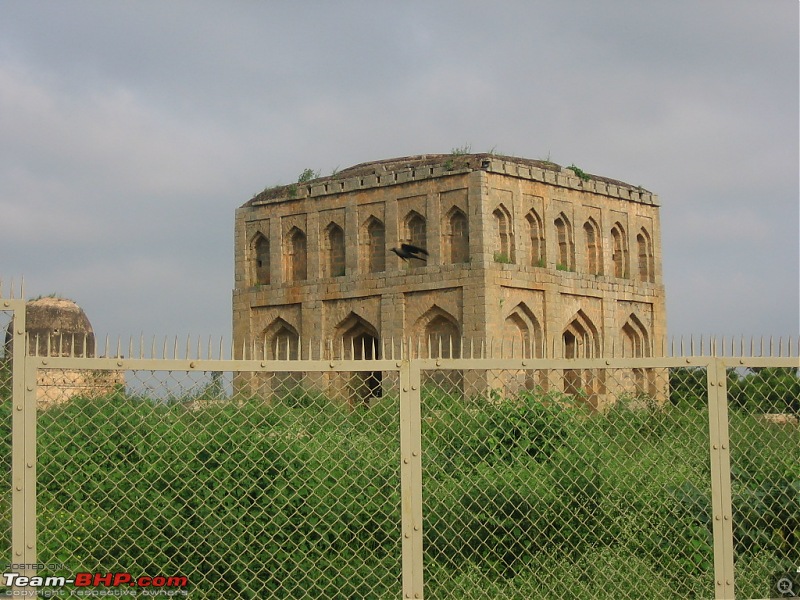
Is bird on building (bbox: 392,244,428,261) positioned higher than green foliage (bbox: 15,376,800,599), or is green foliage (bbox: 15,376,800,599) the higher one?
bird on building (bbox: 392,244,428,261)

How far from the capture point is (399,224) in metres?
24.3

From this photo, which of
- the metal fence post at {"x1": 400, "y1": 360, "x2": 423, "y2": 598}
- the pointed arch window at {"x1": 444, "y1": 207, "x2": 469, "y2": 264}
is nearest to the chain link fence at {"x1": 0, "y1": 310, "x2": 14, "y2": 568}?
the metal fence post at {"x1": 400, "y1": 360, "x2": 423, "y2": 598}

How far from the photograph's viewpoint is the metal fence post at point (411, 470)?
4645 millimetres

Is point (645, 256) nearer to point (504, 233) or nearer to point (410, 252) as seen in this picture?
point (504, 233)

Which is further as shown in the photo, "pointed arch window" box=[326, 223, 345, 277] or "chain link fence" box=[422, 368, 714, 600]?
"pointed arch window" box=[326, 223, 345, 277]

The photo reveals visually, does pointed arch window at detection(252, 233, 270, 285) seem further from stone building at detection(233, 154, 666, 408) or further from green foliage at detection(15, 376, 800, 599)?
green foliage at detection(15, 376, 800, 599)

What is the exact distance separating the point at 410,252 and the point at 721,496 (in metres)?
19.1

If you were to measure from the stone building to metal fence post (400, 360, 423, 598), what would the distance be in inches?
682

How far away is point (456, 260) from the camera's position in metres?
23.6

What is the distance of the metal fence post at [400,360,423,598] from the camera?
4.64m

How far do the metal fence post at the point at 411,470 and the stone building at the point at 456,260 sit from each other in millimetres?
17323

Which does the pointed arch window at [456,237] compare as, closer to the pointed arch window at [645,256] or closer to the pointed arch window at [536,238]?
the pointed arch window at [536,238]

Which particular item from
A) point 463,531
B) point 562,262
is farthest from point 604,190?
point 463,531

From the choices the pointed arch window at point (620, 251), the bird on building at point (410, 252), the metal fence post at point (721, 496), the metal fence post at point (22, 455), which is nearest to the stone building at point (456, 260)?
the pointed arch window at point (620, 251)
